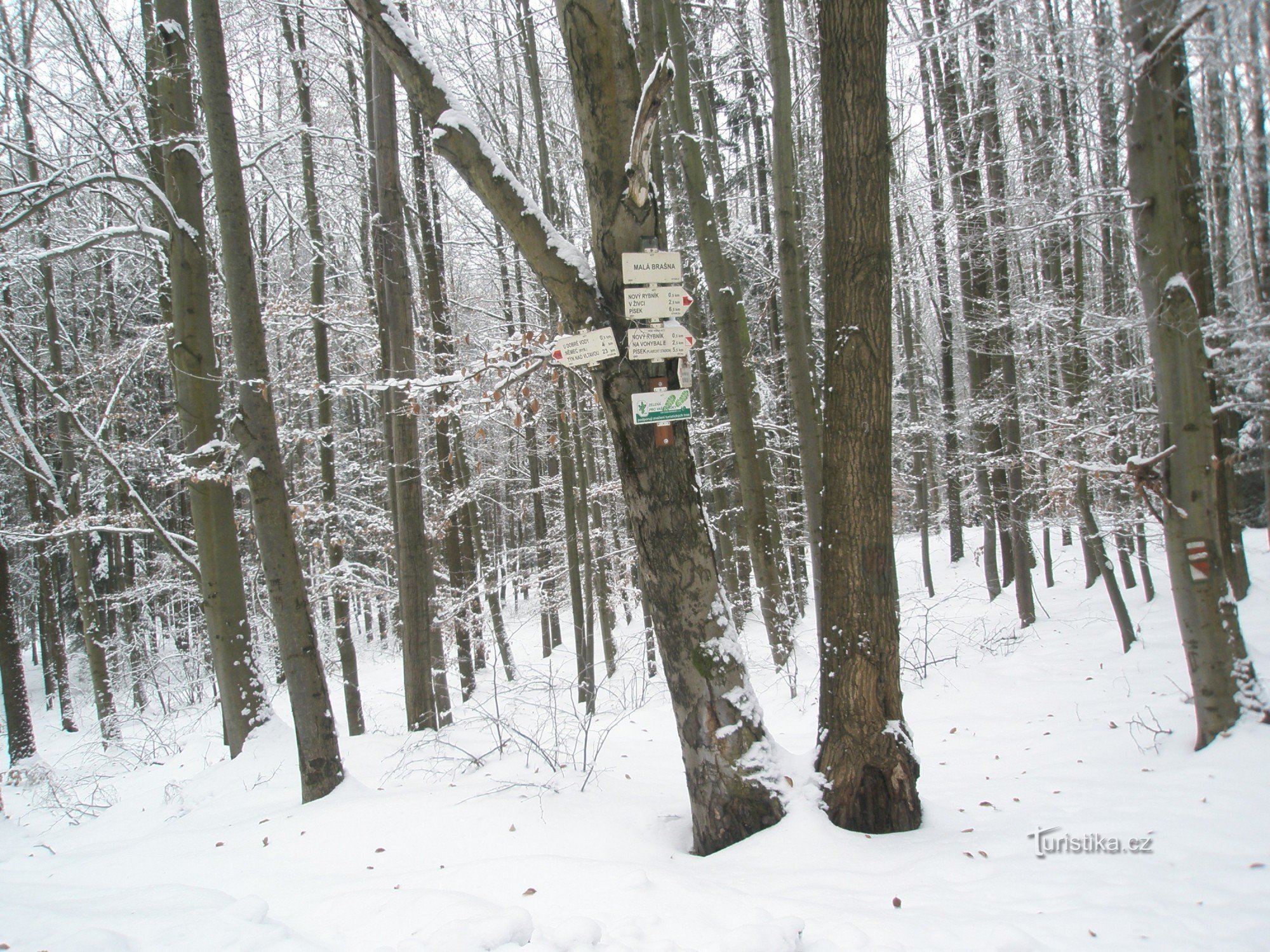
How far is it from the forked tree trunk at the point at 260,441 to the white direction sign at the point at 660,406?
311 centimetres

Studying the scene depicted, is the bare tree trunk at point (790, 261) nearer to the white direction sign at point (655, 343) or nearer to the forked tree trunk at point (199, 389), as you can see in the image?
the white direction sign at point (655, 343)

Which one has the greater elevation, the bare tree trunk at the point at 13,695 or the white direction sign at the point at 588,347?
the white direction sign at the point at 588,347

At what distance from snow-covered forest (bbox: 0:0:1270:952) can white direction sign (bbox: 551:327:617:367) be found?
32 millimetres

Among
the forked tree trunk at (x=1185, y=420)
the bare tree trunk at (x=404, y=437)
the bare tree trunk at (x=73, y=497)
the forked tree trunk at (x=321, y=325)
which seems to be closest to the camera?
the forked tree trunk at (x=1185, y=420)

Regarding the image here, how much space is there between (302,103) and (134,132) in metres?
3.33

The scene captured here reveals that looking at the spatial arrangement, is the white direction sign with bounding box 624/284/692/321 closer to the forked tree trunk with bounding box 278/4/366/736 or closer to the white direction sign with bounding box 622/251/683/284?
the white direction sign with bounding box 622/251/683/284

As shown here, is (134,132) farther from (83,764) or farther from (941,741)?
(941,741)

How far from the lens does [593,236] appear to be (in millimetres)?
3373

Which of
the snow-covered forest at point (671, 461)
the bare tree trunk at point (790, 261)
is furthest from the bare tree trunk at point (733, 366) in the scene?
the bare tree trunk at point (790, 261)

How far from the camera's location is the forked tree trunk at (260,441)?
4.84 meters

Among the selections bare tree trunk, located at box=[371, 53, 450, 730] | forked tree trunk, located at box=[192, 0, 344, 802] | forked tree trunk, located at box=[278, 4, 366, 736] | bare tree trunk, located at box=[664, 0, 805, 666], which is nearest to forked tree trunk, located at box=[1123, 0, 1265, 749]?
bare tree trunk, located at box=[664, 0, 805, 666]

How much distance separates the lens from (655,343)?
3207 mm

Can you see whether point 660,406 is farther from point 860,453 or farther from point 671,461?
point 860,453

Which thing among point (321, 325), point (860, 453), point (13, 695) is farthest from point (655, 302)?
point (13, 695)
